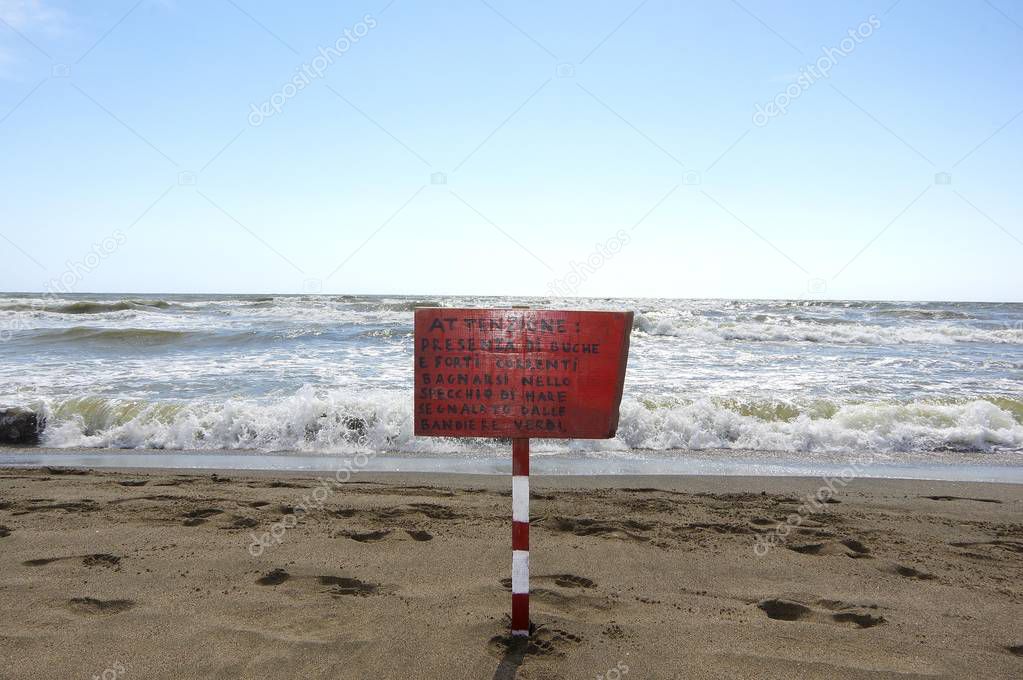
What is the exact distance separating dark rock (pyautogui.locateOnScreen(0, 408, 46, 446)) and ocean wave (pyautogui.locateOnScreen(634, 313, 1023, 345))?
20.8 meters

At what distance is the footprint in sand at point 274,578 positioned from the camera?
4.04 metres

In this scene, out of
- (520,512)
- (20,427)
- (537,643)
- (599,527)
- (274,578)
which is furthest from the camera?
(20,427)

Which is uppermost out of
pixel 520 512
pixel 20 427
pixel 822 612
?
pixel 520 512

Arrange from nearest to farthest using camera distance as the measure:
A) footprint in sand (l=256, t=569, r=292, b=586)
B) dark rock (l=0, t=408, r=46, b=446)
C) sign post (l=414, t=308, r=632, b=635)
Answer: sign post (l=414, t=308, r=632, b=635) → footprint in sand (l=256, t=569, r=292, b=586) → dark rock (l=0, t=408, r=46, b=446)

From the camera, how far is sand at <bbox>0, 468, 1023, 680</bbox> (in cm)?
324

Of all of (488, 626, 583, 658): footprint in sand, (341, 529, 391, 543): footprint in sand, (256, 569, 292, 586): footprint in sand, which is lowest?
(488, 626, 583, 658): footprint in sand

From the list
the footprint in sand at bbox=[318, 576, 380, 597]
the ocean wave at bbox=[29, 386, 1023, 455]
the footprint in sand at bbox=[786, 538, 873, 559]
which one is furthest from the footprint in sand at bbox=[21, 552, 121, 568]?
the footprint in sand at bbox=[786, 538, 873, 559]

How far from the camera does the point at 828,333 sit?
2697 centimetres

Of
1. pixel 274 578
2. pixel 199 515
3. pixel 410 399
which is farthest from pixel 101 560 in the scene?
pixel 410 399

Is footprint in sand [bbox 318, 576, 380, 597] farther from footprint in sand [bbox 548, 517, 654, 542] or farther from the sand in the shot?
footprint in sand [bbox 548, 517, 654, 542]

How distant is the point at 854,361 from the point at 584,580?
16131 millimetres

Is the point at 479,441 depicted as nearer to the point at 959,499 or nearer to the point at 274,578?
the point at 274,578

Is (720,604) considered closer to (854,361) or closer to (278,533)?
(278,533)

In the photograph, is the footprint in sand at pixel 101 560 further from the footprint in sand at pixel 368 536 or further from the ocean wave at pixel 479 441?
the ocean wave at pixel 479 441
